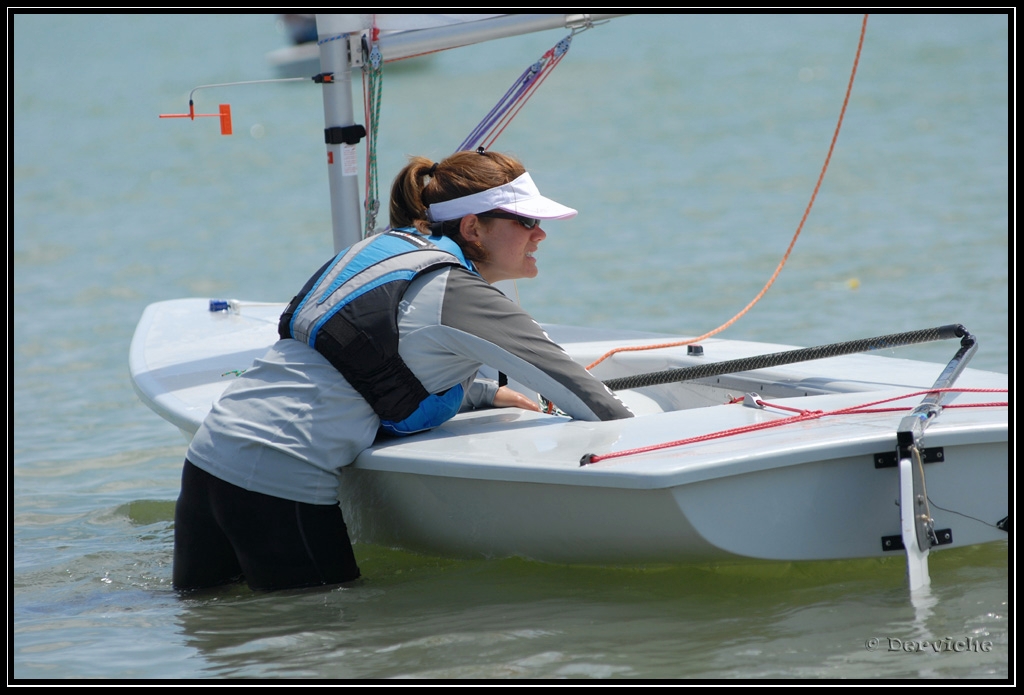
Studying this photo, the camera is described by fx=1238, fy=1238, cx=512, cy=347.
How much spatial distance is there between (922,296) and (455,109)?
12800 millimetres

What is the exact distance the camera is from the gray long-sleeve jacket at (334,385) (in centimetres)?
248

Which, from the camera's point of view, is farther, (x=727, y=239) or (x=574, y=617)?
(x=727, y=239)

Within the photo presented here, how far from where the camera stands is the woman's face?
269 cm

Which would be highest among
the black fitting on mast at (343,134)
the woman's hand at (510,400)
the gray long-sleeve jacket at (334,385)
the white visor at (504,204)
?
the black fitting on mast at (343,134)

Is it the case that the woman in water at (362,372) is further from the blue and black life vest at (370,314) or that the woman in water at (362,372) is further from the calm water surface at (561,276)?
the calm water surface at (561,276)

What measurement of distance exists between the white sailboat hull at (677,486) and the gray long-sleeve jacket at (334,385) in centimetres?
12

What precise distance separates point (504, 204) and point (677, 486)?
2.39 ft

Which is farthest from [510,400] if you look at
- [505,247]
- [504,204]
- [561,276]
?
[561,276]

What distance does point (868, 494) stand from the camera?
7.89 feet

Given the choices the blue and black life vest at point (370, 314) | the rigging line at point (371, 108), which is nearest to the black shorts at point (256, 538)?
the blue and black life vest at point (370, 314)

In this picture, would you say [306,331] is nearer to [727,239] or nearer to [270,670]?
[270,670]

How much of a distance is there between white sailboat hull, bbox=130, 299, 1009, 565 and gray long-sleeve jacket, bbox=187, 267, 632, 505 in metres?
0.12
